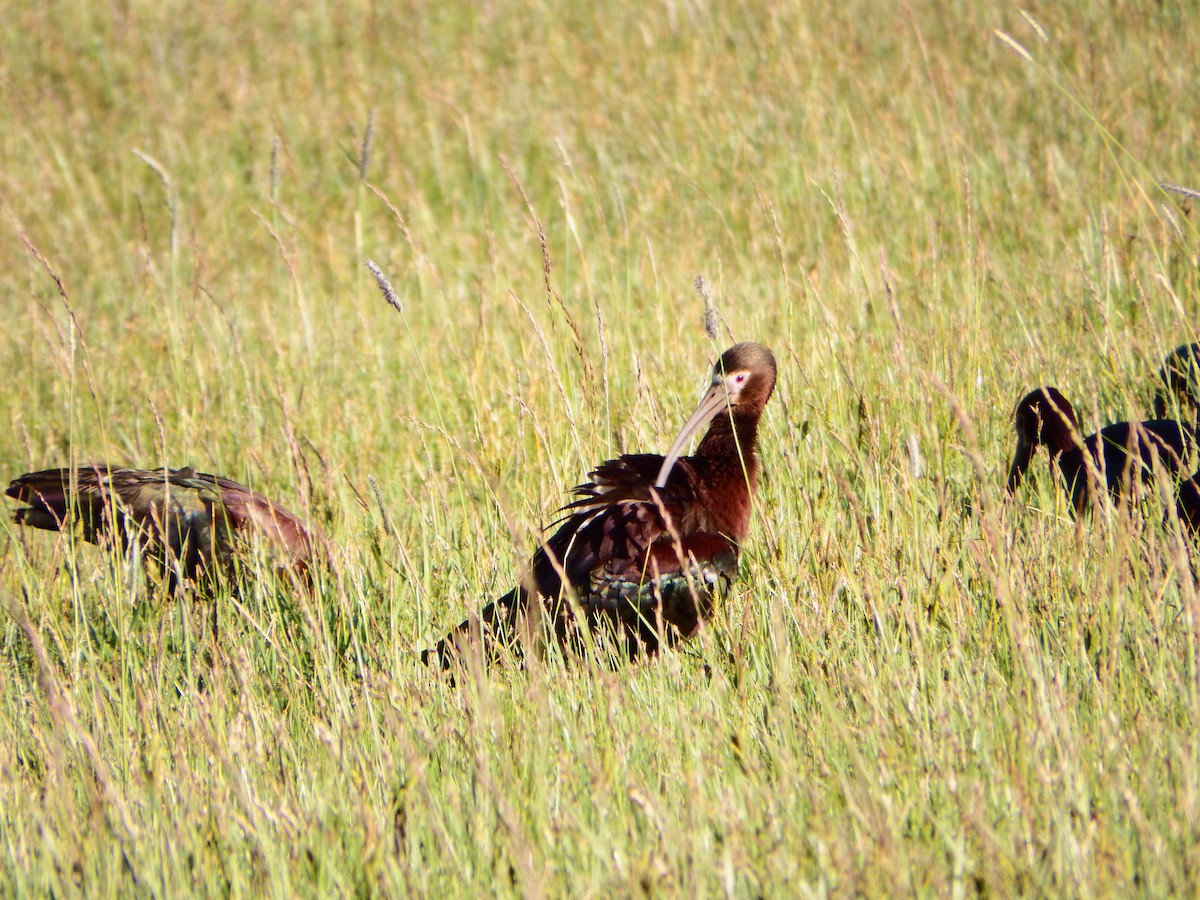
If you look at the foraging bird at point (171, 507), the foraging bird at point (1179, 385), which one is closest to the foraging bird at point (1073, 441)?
the foraging bird at point (1179, 385)

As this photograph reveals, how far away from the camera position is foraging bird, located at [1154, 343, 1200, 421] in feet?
12.5

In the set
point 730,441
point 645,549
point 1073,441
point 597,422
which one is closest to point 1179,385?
point 1073,441

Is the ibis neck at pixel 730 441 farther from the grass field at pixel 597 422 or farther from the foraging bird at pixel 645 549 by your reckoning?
the grass field at pixel 597 422

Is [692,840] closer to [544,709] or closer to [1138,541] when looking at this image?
[544,709]

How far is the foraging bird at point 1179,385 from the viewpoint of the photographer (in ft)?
12.5

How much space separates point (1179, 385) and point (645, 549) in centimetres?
228

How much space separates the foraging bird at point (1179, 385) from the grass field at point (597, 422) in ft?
0.35

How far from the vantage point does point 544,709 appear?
195 centimetres

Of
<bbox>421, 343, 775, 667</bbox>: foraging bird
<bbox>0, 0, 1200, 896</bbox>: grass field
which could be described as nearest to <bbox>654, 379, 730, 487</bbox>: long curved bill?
<bbox>421, 343, 775, 667</bbox>: foraging bird

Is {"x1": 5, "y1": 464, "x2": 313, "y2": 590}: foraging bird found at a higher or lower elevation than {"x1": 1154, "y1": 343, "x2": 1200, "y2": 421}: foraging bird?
higher

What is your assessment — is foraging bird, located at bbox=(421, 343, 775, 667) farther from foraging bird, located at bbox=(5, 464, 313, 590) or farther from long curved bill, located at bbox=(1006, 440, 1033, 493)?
foraging bird, located at bbox=(5, 464, 313, 590)

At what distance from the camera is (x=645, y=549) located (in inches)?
129

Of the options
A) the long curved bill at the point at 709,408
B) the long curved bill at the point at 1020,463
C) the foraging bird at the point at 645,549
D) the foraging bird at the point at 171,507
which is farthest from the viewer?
the foraging bird at the point at 171,507

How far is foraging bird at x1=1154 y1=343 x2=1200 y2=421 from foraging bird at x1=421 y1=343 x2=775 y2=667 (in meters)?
1.44
